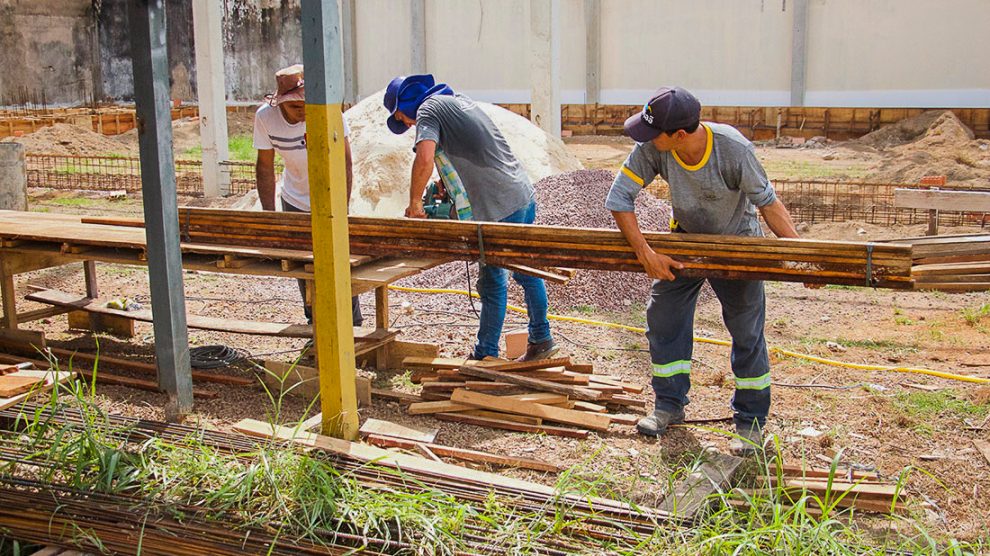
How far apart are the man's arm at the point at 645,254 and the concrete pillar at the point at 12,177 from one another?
9.94 metres

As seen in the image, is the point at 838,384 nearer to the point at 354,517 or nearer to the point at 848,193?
the point at 354,517

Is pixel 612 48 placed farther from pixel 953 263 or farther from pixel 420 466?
pixel 420 466

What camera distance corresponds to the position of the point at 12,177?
40.9 ft

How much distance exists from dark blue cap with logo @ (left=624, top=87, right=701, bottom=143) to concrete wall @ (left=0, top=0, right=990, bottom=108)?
60.2 ft

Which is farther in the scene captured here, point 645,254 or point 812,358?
point 812,358

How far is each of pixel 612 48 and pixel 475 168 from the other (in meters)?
19.5

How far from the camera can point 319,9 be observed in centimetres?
449

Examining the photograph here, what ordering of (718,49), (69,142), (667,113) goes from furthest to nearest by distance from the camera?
(718,49)
(69,142)
(667,113)

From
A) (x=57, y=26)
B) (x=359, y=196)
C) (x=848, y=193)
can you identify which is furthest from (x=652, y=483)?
(x=57, y=26)

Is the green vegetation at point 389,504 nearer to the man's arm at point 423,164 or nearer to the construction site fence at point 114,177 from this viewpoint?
the man's arm at point 423,164

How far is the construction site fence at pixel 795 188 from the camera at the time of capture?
12.6 metres

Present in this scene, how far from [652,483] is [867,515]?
1.04 meters

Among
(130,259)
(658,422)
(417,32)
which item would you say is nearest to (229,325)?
(130,259)

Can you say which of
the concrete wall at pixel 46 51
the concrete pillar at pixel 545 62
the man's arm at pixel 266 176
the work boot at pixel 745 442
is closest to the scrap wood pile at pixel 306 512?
the work boot at pixel 745 442
